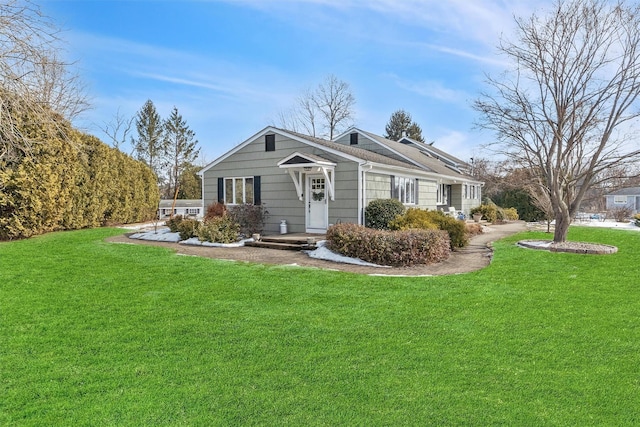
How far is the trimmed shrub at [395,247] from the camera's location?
29.9ft

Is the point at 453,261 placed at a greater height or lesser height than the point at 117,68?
lesser

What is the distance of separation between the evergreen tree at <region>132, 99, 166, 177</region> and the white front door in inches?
1166

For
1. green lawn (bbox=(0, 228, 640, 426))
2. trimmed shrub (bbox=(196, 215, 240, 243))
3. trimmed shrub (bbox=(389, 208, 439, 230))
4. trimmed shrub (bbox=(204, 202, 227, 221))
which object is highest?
trimmed shrub (bbox=(204, 202, 227, 221))

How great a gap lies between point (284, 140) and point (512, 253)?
877cm

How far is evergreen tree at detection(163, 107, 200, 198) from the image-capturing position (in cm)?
4019

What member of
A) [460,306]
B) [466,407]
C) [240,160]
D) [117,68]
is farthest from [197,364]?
[240,160]

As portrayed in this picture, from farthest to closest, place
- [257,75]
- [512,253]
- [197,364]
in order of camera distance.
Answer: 1. [257,75]
2. [512,253]
3. [197,364]

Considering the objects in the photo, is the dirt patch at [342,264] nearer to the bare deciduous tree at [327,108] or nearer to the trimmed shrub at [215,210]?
the trimmed shrub at [215,210]

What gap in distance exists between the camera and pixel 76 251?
10750mm

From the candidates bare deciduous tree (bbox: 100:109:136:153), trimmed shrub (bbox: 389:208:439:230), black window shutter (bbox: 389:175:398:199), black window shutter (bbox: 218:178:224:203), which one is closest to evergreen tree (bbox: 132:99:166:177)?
bare deciduous tree (bbox: 100:109:136:153)

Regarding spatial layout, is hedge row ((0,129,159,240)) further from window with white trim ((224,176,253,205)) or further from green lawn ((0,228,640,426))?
green lawn ((0,228,640,426))

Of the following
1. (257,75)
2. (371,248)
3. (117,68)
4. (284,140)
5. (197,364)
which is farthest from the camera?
(257,75)

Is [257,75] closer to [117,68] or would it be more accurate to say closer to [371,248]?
[117,68]

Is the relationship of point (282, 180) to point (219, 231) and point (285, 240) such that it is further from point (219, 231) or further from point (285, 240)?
point (219, 231)
